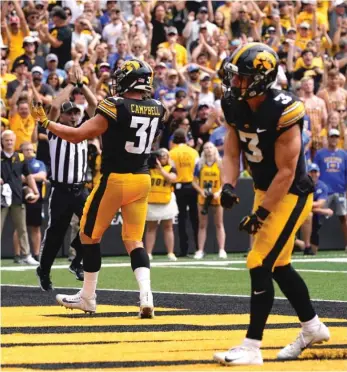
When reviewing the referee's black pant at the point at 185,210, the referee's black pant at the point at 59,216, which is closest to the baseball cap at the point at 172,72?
the referee's black pant at the point at 185,210

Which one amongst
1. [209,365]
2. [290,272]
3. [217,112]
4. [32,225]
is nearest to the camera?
[209,365]

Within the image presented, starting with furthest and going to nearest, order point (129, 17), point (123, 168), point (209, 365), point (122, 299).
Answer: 1. point (129, 17)
2. point (122, 299)
3. point (123, 168)
4. point (209, 365)

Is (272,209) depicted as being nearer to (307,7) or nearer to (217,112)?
(217,112)

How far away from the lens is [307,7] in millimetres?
23781

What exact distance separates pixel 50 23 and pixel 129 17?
209cm

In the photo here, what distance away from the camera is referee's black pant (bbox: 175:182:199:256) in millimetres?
18781

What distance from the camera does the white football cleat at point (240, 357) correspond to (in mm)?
6531

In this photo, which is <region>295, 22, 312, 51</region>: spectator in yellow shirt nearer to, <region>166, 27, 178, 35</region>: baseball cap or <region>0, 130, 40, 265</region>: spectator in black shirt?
<region>166, 27, 178, 35</region>: baseball cap

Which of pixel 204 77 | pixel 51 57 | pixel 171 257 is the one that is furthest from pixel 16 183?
pixel 204 77

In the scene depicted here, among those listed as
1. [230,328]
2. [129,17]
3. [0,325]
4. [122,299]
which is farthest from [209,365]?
[129,17]

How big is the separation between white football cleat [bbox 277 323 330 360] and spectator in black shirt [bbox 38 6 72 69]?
13.4 meters

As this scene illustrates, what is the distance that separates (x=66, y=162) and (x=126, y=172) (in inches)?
116

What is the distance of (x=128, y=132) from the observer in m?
9.42

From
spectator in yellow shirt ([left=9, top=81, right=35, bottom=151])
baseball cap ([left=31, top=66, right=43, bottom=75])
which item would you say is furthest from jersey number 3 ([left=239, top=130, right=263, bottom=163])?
baseball cap ([left=31, top=66, right=43, bottom=75])
